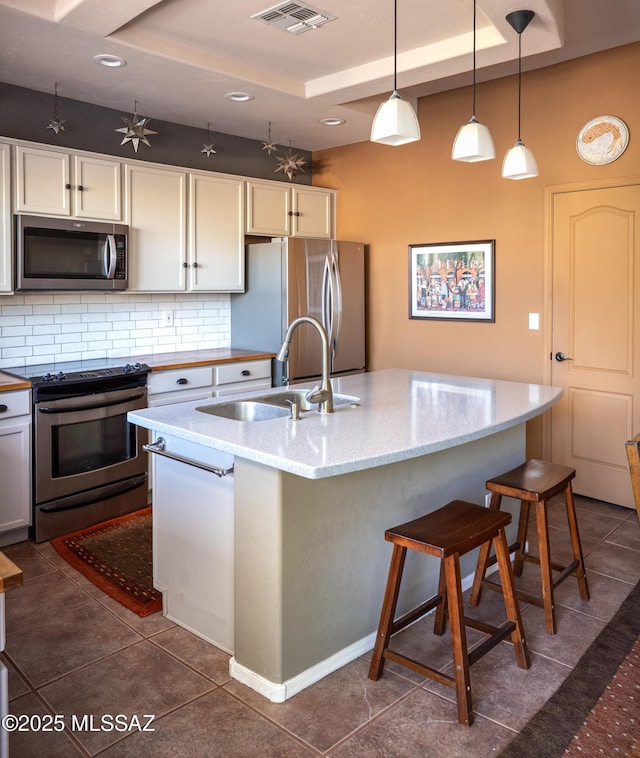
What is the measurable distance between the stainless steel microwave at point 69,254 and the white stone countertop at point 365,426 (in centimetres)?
165

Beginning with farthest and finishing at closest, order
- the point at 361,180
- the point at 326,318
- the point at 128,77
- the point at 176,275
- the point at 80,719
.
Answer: the point at 361,180 → the point at 326,318 → the point at 176,275 → the point at 128,77 → the point at 80,719

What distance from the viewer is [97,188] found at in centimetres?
406

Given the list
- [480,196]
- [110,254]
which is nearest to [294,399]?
[110,254]

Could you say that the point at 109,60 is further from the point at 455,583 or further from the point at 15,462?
the point at 455,583

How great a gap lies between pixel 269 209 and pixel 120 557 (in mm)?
2907

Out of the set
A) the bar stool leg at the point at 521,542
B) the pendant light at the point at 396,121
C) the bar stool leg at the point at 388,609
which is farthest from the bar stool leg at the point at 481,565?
the pendant light at the point at 396,121

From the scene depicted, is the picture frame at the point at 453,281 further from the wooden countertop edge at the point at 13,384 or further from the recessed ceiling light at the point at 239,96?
the wooden countertop edge at the point at 13,384

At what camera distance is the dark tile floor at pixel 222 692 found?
6.57 feet

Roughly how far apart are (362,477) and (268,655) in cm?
70

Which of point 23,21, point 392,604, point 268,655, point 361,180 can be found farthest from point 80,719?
point 361,180

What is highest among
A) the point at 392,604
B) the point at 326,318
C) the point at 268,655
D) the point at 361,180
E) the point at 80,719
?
the point at 361,180

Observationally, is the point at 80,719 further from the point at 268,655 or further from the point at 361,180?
the point at 361,180

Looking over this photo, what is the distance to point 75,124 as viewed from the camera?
422cm

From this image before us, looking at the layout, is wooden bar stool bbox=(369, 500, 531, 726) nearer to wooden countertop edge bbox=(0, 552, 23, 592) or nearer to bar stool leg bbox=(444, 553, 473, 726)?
bar stool leg bbox=(444, 553, 473, 726)
